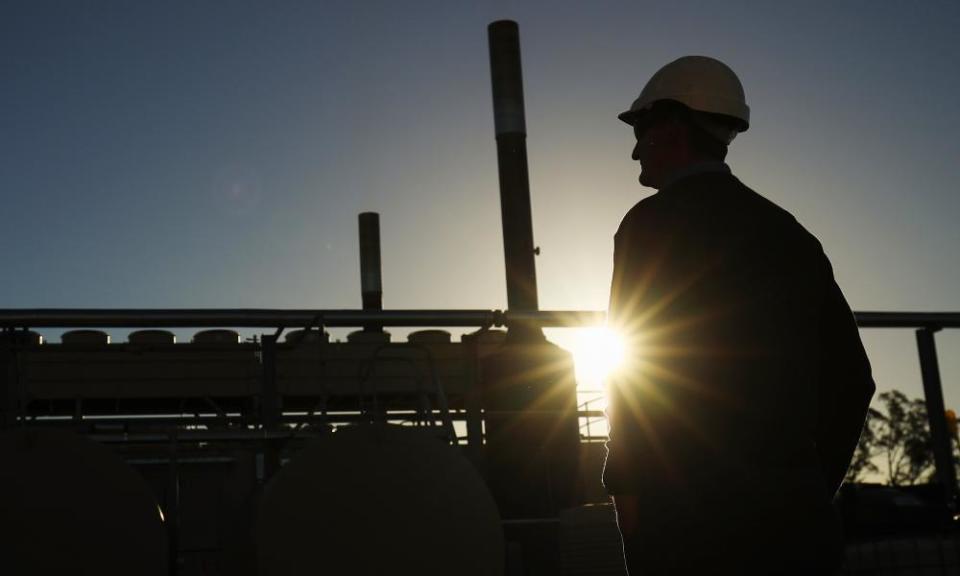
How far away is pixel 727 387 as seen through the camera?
6.82 ft

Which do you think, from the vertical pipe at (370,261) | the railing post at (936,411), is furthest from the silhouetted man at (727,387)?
the vertical pipe at (370,261)

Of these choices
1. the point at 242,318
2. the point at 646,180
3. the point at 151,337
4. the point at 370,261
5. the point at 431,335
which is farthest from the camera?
the point at 370,261

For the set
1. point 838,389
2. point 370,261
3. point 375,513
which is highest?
point 370,261

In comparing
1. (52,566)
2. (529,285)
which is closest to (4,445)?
(52,566)

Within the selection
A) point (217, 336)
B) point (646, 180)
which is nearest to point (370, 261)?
point (217, 336)

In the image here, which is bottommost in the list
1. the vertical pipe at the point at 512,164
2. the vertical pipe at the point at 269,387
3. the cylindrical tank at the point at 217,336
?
the vertical pipe at the point at 269,387

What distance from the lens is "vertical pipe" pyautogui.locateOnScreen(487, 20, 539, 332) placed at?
71.8 feet

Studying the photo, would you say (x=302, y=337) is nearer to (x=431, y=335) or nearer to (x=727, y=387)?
(x=727, y=387)

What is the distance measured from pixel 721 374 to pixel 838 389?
390 millimetres

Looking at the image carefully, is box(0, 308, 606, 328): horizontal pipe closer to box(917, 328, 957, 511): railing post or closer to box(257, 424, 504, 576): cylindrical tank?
box(257, 424, 504, 576): cylindrical tank

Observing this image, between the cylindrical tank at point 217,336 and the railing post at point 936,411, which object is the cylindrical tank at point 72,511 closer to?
the railing post at point 936,411

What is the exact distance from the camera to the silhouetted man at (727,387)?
2.02 meters

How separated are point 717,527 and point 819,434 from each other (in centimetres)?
43

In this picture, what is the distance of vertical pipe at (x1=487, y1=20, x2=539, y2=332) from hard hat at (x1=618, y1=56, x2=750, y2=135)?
18.8 metres
